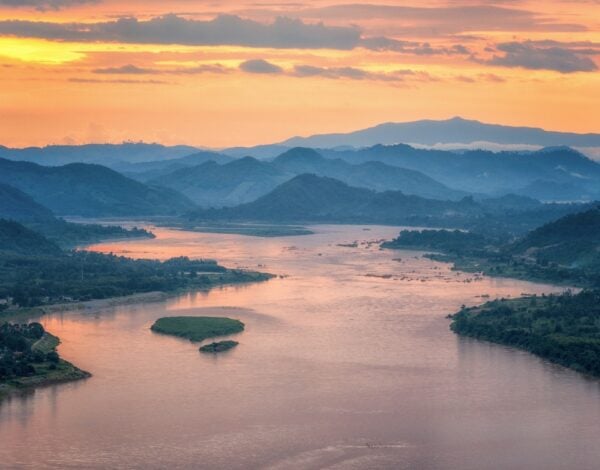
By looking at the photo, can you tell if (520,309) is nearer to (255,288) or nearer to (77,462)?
(255,288)

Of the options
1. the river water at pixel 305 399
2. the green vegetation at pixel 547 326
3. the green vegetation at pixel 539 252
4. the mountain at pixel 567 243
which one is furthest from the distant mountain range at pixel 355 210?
the river water at pixel 305 399

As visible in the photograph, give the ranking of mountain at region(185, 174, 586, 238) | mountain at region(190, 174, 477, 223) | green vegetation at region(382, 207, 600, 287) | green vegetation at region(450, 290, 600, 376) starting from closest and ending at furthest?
green vegetation at region(450, 290, 600, 376) → green vegetation at region(382, 207, 600, 287) → mountain at region(185, 174, 586, 238) → mountain at region(190, 174, 477, 223)

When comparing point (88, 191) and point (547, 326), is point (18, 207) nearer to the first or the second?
point (88, 191)

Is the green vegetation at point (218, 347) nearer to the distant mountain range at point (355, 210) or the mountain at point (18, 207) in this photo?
the mountain at point (18, 207)

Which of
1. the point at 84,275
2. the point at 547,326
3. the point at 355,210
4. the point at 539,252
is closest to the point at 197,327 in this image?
the point at 547,326

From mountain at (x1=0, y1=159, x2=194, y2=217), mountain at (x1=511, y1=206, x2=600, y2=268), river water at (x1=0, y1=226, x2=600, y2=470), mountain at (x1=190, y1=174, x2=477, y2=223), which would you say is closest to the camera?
river water at (x1=0, y1=226, x2=600, y2=470)

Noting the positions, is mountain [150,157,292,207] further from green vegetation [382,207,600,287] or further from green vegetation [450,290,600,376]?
green vegetation [450,290,600,376]

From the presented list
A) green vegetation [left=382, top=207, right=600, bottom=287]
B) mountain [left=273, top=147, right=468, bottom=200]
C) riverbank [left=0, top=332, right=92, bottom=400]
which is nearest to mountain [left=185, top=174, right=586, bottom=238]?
mountain [left=273, top=147, right=468, bottom=200]
